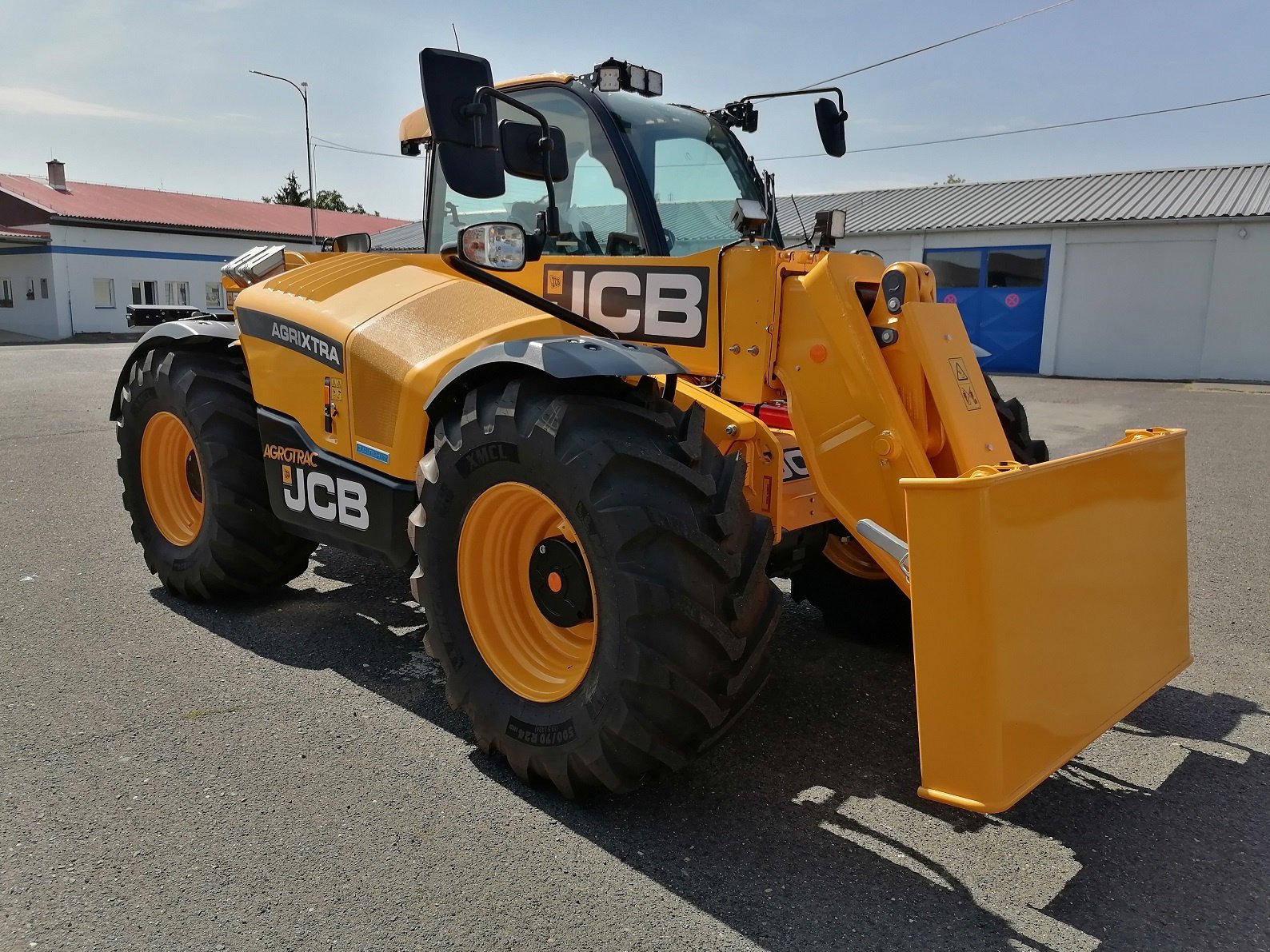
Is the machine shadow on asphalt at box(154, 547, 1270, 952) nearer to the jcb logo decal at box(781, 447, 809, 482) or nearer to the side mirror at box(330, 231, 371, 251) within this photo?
the jcb logo decal at box(781, 447, 809, 482)

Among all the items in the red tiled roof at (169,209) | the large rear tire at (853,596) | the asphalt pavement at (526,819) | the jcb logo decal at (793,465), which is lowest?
the asphalt pavement at (526,819)

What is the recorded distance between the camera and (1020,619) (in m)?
2.67

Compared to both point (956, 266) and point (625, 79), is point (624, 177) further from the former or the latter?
point (956, 266)

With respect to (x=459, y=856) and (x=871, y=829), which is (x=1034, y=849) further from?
(x=459, y=856)

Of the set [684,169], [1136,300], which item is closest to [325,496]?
[684,169]

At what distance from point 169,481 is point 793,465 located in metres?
3.51

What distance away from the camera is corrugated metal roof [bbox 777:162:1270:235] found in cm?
2116

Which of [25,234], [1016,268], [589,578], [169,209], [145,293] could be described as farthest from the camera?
[169,209]

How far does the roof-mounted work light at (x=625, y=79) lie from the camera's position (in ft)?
13.1

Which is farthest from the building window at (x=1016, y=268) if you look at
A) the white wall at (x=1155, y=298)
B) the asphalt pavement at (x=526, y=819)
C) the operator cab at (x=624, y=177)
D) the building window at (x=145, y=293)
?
the building window at (x=145, y=293)

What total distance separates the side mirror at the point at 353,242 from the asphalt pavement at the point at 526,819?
2043 mm

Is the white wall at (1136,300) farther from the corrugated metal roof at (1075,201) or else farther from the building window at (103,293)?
the building window at (103,293)

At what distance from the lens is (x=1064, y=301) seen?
72.4 ft

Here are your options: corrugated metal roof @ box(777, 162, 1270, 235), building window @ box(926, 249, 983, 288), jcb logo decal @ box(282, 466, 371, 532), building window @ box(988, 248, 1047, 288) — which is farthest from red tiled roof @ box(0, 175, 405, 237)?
jcb logo decal @ box(282, 466, 371, 532)
